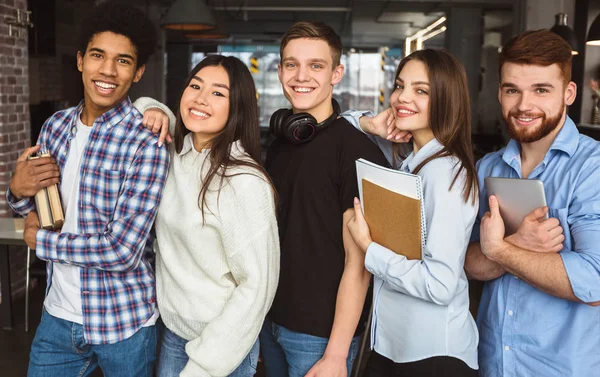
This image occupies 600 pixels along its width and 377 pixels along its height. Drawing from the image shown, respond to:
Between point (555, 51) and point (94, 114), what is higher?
point (555, 51)

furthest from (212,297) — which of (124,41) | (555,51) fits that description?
(555,51)

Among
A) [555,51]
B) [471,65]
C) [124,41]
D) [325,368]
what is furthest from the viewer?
[471,65]

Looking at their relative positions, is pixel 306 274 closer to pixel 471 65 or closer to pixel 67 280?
pixel 67 280

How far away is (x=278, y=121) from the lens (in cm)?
188

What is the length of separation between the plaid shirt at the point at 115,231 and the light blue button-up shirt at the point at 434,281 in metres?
0.66

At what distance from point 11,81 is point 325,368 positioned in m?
3.60

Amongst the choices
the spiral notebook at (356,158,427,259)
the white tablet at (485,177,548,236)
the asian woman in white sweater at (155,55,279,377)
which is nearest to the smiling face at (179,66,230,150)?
the asian woman in white sweater at (155,55,279,377)

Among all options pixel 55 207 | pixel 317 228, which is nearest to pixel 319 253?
pixel 317 228

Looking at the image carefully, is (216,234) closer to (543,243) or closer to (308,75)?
(308,75)

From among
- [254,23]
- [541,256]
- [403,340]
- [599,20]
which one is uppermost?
[254,23]

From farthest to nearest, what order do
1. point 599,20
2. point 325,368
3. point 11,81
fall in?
point 599,20, point 11,81, point 325,368

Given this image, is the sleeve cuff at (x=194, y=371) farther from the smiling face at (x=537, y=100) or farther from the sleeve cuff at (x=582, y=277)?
the smiling face at (x=537, y=100)

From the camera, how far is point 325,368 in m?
1.70

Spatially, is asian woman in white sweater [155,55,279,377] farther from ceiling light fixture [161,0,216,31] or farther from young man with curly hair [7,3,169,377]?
ceiling light fixture [161,0,216,31]
